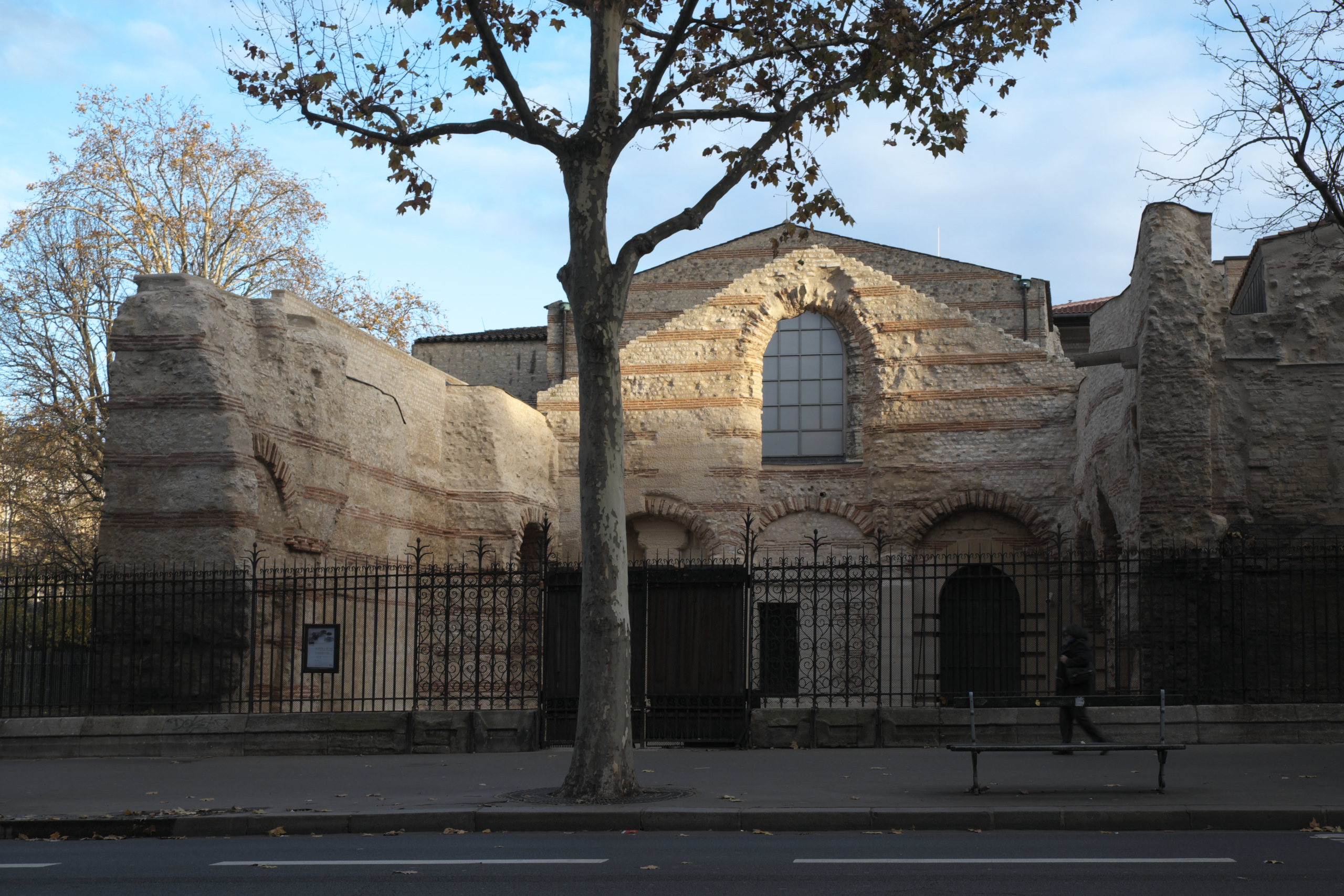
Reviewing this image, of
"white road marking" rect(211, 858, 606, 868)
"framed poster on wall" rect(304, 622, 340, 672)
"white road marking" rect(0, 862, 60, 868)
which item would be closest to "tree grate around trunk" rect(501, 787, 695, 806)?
"white road marking" rect(211, 858, 606, 868)

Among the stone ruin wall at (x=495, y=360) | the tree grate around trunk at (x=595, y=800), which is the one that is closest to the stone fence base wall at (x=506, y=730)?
the tree grate around trunk at (x=595, y=800)

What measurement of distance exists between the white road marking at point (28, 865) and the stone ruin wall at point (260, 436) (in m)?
8.75

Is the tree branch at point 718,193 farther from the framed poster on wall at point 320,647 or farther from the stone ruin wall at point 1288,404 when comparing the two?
the stone ruin wall at point 1288,404

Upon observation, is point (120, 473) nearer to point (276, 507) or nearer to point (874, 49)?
point (276, 507)

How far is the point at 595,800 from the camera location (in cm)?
930

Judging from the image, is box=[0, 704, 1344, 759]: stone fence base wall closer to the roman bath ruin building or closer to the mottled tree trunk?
the roman bath ruin building

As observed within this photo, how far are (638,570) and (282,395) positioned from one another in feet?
20.1

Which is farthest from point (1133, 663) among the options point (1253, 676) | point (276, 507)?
point (276, 507)

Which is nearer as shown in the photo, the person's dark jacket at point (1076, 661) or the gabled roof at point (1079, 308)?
the person's dark jacket at point (1076, 661)

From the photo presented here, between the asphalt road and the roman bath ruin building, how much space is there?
7967mm

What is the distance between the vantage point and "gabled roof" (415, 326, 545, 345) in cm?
3369

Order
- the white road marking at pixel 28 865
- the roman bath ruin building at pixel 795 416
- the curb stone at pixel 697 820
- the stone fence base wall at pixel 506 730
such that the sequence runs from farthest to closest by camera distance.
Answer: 1. the roman bath ruin building at pixel 795 416
2. the stone fence base wall at pixel 506 730
3. the curb stone at pixel 697 820
4. the white road marking at pixel 28 865

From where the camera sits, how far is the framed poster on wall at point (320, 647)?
14.1 meters

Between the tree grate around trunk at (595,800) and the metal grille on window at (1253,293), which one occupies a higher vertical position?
the metal grille on window at (1253,293)
